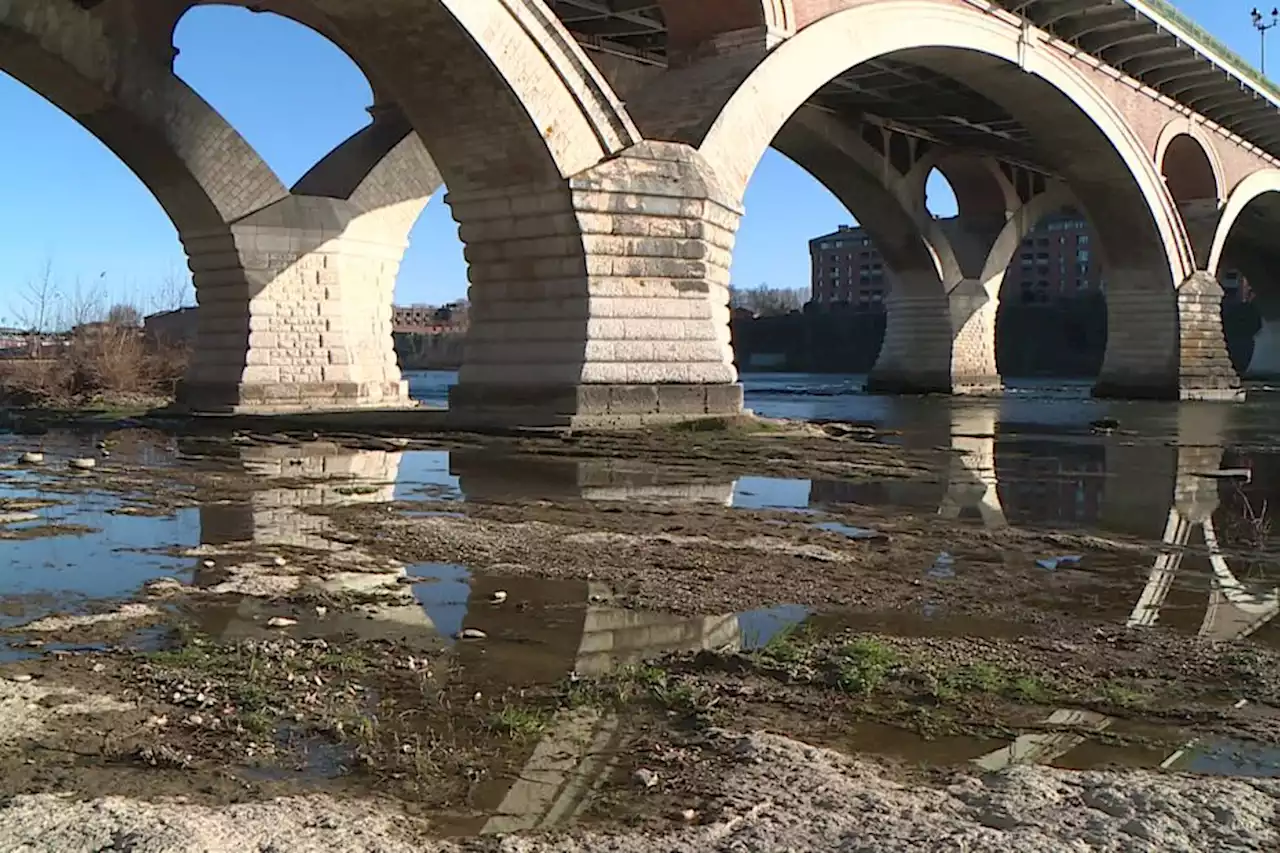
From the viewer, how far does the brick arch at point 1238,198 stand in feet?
119

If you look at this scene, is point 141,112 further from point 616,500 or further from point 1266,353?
point 1266,353

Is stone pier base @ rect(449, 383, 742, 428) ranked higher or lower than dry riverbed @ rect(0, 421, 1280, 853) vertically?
higher

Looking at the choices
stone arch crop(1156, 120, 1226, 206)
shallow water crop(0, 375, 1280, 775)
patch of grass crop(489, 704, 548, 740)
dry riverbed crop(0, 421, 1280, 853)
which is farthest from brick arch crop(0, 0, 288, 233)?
stone arch crop(1156, 120, 1226, 206)

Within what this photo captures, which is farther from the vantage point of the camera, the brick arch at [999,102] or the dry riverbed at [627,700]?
the brick arch at [999,102]

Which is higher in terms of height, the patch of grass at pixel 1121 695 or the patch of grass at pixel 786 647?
the patch of grass at pixel 786 647

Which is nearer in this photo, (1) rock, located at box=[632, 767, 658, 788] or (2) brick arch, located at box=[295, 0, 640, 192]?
(1) rock, located at box=[632, 767, 658, 788]

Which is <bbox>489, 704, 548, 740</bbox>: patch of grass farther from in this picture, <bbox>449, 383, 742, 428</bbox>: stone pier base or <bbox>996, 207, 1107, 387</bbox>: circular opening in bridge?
<bbox>996, 207, 1107, 387</bbox>: circular opening in bridge

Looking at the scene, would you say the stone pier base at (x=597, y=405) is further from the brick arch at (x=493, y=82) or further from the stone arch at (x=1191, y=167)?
the stone arch at (x=1191, y=167)

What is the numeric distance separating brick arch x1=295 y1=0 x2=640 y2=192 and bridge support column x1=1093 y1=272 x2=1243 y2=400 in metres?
24.3

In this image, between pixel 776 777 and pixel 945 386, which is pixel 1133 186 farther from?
pixel 776 777

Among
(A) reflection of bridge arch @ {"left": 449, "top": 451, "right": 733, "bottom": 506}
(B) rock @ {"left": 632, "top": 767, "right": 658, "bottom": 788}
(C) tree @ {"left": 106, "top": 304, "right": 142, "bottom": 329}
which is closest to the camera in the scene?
(B) rock @ {"left": 632, "top": 767, "right": 658, "bottom": 788}

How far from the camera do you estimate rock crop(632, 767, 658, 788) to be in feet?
9.19

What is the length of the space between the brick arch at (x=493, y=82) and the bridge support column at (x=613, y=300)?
38 centimetres

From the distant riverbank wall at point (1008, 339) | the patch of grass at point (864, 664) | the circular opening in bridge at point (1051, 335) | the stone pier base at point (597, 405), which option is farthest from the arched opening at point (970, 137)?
the distant riverbank wall at point (1008, 339)
